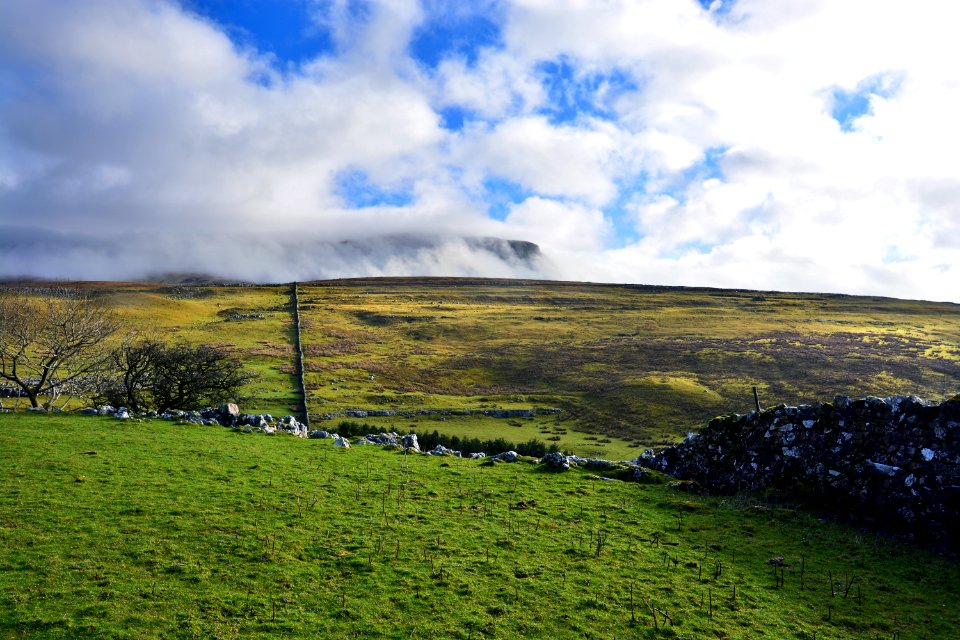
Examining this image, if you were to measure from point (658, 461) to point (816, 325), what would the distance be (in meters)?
128

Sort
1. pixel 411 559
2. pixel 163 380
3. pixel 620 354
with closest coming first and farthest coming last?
pixel 411 559 → pixel 163 380 → pixel 620 354

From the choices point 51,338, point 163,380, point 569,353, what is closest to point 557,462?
point 163,380

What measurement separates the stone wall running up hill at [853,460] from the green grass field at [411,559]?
1136mm

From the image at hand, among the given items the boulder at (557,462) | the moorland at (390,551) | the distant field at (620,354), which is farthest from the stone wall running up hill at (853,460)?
the distant field at (620,354)

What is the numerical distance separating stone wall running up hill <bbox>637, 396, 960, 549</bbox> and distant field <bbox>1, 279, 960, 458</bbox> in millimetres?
26003

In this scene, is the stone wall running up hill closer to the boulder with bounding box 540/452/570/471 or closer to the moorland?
the moorland

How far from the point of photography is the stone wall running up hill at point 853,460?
53.7ft

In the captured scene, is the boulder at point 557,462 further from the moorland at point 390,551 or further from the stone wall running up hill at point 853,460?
the stone wall running up hill at point 853,460

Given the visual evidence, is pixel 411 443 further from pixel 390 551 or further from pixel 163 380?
pixel 163 380

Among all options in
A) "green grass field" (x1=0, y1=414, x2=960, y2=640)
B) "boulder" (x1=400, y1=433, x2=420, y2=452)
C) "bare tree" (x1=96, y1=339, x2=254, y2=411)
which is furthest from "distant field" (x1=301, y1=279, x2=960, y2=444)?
"green grass field" (x1=0, y1=414, x2=960, y2=640)

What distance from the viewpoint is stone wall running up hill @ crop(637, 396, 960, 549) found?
16.4 metres

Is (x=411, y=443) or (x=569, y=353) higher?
(x=411, y=443)

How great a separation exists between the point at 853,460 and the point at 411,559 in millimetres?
14632

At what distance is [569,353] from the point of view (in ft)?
326
